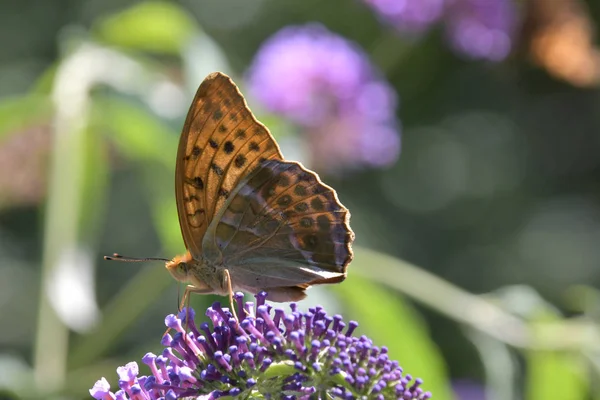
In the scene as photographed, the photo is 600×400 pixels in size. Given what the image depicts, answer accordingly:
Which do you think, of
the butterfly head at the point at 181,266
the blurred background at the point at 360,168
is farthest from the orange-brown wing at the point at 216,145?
the blurred background at the point at 360,168

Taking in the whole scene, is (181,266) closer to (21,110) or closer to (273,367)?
(273,367)

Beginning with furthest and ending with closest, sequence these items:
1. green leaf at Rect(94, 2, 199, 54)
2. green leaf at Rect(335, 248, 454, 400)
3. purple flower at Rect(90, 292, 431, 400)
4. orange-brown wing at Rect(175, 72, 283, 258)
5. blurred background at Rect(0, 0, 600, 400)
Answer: green leaf at Rect(94, 2, 199, 54) → blurred background at Rect(0, 0, 600, 400) → green leaf at Rect(335, 248, 454, 400) → orange-brown wing at Rect(175, 72, 283, 258) → purple flower at Rect(90, 292, 431, 400)

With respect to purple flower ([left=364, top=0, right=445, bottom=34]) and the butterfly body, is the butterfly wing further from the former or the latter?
purple flower ([left=364, top=0, right=445, bottom=34])

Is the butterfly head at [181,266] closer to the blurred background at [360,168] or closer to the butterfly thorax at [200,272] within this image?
the butterfly thorax at [200,272]

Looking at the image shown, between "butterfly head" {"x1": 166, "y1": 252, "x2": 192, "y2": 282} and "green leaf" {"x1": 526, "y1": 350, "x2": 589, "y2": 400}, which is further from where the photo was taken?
"green leaf" {"x1": 526, "y1": 350, "x2": 589, "y2": 400}

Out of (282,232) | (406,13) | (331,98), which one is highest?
(406,13)

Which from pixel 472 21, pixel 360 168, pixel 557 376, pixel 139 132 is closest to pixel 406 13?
pixel 472 21

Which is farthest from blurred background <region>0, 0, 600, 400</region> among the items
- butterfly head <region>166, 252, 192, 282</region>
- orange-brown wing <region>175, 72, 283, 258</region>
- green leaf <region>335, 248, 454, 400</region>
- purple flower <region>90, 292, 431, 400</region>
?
purple flower <region>90, 292, 431, 400</region>
